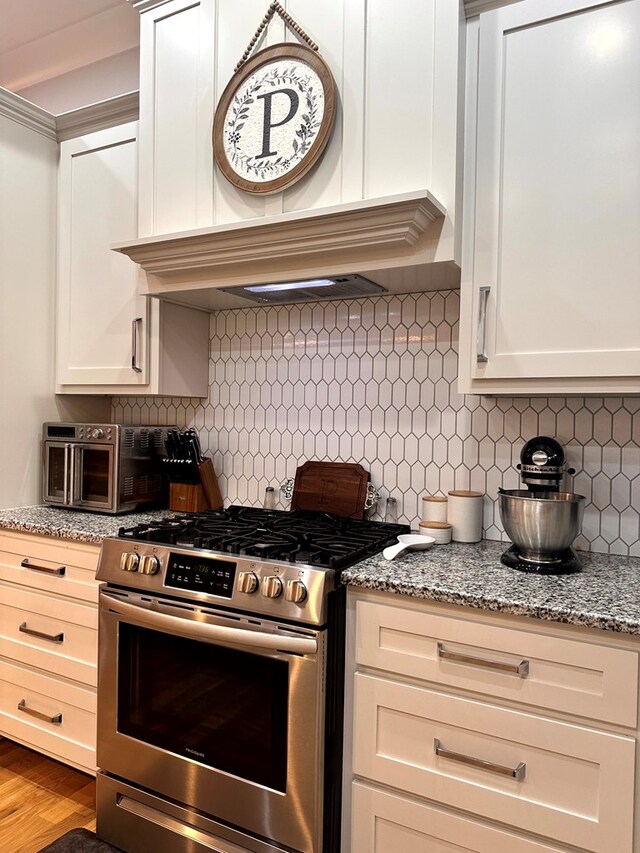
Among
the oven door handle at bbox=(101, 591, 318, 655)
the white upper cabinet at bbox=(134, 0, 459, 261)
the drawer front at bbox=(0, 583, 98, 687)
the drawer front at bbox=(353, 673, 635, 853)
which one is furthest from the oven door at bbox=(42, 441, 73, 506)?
the drawer front at bbox=(353, 673, 635, 853)

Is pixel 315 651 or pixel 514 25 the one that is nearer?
pixel 315 651

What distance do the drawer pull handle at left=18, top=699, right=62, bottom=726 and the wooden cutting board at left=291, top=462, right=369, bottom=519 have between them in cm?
113

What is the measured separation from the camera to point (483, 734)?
54.9 inches

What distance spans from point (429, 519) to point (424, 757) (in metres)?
0.74

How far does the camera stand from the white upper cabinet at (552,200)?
5.04 ft

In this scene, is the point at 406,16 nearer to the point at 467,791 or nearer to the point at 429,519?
the point at 429,519

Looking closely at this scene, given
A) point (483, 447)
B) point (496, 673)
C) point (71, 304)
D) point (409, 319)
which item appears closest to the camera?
point (496, 673)

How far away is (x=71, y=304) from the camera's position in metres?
2.58

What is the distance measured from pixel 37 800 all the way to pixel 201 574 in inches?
45.5

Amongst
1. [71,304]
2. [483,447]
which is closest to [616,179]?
[483,447]

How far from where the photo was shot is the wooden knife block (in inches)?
95.6

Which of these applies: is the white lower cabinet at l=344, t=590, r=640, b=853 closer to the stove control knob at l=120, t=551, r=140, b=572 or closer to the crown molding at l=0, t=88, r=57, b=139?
the stove control knob at l=120, t=551, r=140, b=572

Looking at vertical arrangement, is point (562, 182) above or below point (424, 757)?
above

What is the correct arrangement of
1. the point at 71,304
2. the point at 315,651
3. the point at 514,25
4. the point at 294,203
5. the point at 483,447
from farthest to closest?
the point at 71,304
the point at 483,447
the point at 294,203
the point at 514,25
the point at 315,651
